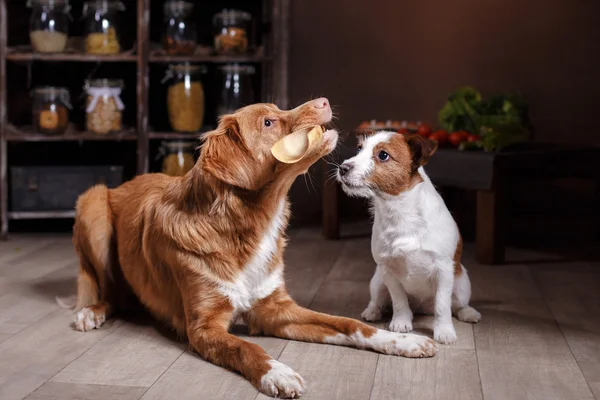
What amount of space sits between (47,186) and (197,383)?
8.84 ft

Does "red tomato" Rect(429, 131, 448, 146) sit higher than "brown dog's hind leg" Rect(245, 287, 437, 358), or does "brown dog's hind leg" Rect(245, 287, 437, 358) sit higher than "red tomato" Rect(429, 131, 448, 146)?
"red tomato" Rect(429, 131, 448, 146)

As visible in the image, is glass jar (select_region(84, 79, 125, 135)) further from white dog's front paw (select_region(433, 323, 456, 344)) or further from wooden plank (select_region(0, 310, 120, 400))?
white dog's front paw (select_region(433, 323, 456, 344))

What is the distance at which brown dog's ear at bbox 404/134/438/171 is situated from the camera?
2.68m

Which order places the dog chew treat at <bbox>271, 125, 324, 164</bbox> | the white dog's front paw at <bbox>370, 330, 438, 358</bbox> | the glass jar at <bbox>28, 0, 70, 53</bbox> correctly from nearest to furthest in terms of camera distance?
1. the dog chew treat at <bbox>271, 125, 324, 164</bbox>
2. the white dog's front paw at <bbox>370, 330, 438, 358</bbox>
3. the glass jar at <bbox>28, 0, 70, 53</bbox>

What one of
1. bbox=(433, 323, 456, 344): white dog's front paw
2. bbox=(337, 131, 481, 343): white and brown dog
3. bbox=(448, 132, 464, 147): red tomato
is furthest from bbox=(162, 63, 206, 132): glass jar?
bbox=(433, 323, 456, 344): white dog's front paw

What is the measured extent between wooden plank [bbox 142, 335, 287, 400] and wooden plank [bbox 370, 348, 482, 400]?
14.1 inches

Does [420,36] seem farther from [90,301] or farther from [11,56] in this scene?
[90,301]

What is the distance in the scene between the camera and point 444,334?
8.90ft

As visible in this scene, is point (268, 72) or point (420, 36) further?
point (420, 36)

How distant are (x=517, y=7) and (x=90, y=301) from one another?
3.61 m

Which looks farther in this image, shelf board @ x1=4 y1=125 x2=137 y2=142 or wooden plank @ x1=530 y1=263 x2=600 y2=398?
shelf board @ x1=4 y1=125 x2=137 y2=142

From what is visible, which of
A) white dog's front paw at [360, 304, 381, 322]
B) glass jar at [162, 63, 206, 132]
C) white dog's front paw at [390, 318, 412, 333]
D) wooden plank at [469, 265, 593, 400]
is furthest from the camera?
glass jar at [162, 63, 206, 132]

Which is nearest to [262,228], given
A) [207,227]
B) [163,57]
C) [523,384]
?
[207,227]

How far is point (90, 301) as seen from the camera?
3.09 meters
